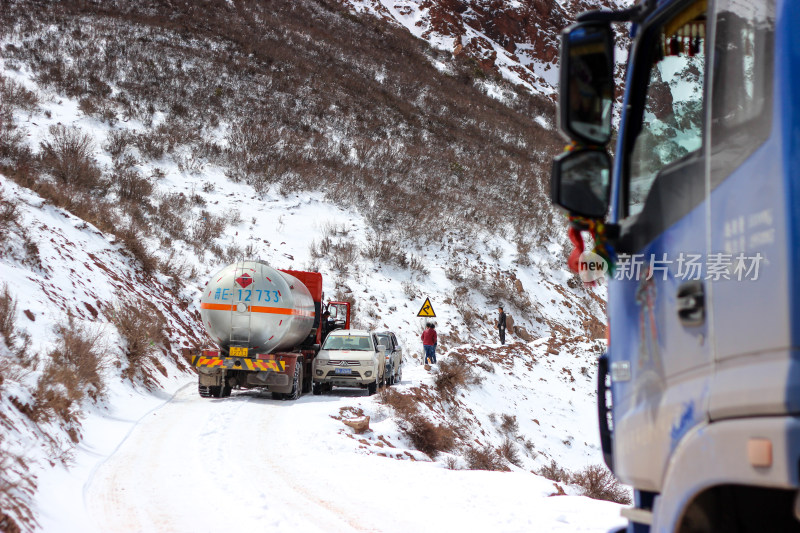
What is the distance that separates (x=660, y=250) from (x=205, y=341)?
68.7 feet

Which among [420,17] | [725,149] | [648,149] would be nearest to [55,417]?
[648,149]

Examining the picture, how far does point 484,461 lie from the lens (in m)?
13.9

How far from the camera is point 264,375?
16.5m

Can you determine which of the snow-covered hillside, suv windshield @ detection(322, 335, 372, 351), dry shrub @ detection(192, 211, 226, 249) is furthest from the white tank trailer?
dry shrub @ detection(192, 211, 226, 249)

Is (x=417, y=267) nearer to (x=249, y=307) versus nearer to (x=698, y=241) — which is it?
(x=249, y=307)

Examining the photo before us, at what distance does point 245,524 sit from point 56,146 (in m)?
28.6

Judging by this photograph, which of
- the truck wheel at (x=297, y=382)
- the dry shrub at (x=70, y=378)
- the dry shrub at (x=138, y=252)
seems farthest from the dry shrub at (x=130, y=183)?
the dry shrub at (x=70, y=378)

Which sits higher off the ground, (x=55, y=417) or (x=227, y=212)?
(x=227, y=212)

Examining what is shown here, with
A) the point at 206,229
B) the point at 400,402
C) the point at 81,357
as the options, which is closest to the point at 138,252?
the point at 206,229

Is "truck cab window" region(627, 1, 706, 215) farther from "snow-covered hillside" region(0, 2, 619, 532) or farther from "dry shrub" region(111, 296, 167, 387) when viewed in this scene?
"dry shrub" region(111, 296, 167, 387)

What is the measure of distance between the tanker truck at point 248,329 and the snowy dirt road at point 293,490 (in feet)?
11.2

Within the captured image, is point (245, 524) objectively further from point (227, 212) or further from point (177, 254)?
point (227, 212)

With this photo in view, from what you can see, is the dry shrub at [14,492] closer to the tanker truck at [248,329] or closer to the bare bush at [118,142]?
the tanker truck at [248,329]

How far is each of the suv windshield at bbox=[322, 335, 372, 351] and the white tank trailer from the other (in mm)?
2489
